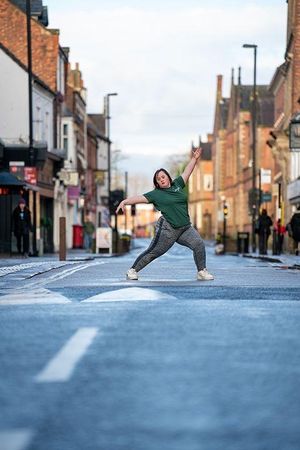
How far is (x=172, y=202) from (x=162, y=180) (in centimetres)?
36

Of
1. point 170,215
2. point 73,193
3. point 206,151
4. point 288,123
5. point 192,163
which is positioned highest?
point 206,151

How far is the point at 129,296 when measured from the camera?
11.9 metres

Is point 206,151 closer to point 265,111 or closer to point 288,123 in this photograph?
point 265,111

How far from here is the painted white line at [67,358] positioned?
610 cm

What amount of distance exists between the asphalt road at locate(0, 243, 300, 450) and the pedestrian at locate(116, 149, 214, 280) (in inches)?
255

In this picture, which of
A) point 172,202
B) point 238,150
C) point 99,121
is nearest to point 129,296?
point 172,202

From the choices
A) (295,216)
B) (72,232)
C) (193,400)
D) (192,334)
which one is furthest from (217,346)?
(72,232)

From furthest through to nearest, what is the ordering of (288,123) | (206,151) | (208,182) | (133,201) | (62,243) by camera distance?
(206,151) → (208,182) → (288,123) → (62,243) → (133,201)

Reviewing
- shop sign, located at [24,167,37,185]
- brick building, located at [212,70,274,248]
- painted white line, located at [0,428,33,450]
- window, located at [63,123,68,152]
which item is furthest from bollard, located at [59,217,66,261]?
brick building, located at [212,70,274,248]

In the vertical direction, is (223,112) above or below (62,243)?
above

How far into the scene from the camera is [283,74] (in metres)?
70.8

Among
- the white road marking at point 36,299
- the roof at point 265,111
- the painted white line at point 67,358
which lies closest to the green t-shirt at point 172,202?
the white road marking at point 36,299

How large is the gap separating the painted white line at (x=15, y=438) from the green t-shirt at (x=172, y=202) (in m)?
12.2

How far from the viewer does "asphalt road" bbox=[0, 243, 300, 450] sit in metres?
4.68
